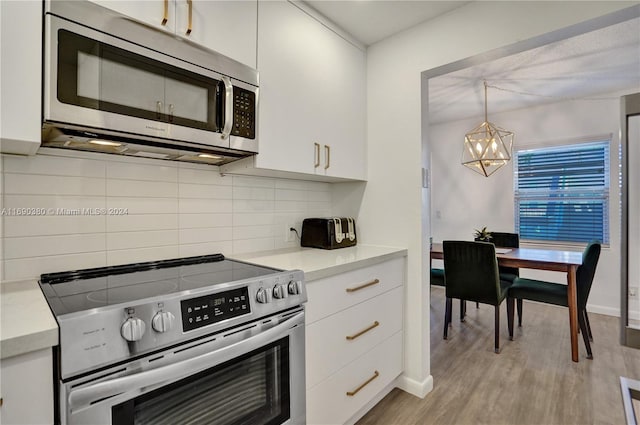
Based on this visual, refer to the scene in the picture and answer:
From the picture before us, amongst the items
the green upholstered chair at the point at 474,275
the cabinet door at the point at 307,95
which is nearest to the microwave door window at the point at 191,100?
the cabinet door at the point at 307,95

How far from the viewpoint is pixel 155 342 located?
87cm

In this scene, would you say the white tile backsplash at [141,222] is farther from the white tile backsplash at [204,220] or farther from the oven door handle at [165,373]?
the oven door handle at [165,373]

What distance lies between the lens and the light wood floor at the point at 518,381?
1.79 m

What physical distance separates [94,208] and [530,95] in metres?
4.25

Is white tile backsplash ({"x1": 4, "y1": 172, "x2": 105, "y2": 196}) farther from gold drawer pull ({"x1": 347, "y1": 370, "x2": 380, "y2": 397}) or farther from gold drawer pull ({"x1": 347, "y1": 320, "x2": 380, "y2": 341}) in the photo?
gold drawer pull ({"x1": 347, "y1": 370, "x2": 380, "y2": 397})

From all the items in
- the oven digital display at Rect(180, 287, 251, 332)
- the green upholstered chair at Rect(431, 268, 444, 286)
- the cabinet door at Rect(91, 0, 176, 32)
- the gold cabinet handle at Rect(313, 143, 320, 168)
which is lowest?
the green upholstered chair at Rect(431, 268, 444, 286)

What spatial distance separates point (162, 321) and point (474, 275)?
253 cm

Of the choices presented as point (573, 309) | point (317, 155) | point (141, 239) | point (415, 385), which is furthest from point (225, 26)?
point (573, 309)

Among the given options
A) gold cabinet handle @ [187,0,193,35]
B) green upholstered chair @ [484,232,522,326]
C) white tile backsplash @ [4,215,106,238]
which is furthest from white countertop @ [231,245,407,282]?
green upholstered chair @ [484,232,522,326]

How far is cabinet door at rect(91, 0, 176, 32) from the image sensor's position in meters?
1.09

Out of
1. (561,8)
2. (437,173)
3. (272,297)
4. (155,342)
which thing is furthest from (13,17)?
(437,173)

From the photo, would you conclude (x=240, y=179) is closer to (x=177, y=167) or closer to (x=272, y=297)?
(x=177, y=167)

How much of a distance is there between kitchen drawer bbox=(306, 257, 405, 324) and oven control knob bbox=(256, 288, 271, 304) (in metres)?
0.25

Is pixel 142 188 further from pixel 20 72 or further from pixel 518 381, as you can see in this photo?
pixel 518 381
